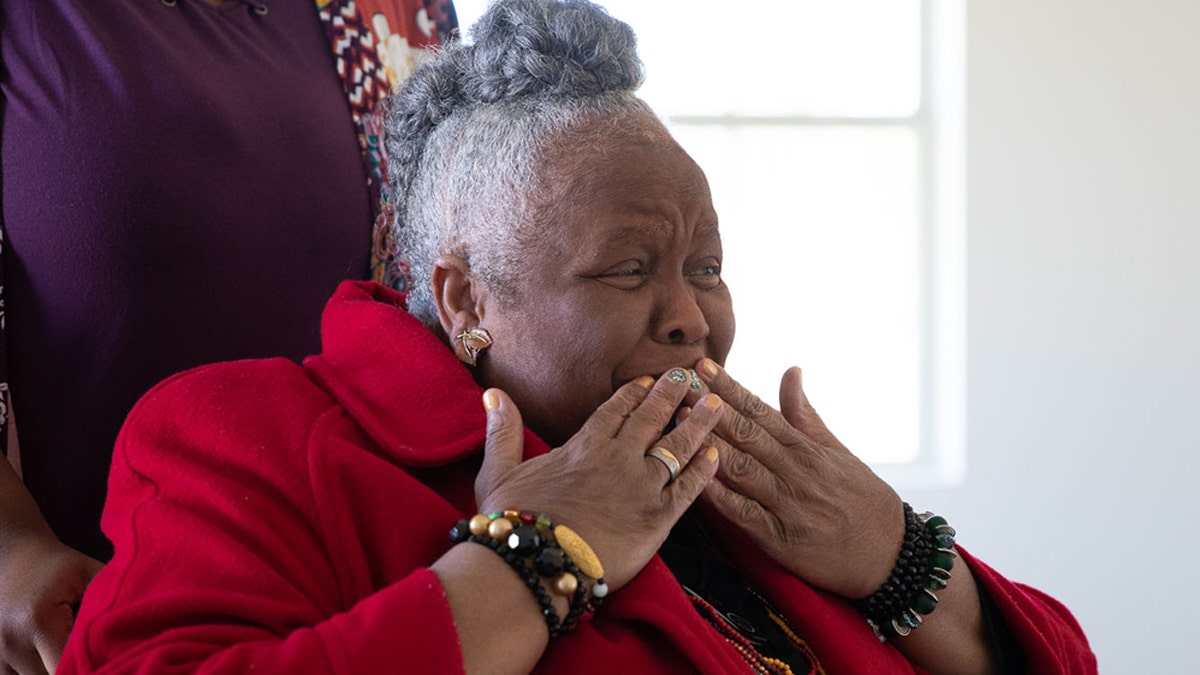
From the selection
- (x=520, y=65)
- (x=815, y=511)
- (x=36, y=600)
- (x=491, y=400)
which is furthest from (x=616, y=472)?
(x=36, y=600)

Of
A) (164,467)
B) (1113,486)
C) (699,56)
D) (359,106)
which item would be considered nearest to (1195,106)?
(1113,486)

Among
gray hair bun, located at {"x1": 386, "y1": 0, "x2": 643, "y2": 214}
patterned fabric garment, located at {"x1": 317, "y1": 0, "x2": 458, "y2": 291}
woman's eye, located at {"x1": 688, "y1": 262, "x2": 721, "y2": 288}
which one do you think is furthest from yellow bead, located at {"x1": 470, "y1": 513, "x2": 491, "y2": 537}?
patterned fabric garment, located at {"x1": 317, "y1": 0, "x2": 458, "y2": 291}

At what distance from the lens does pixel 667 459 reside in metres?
1.23

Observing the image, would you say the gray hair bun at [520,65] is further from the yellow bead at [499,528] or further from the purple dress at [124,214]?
the yellow bead at [499,528]

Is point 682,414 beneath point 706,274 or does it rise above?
beneath

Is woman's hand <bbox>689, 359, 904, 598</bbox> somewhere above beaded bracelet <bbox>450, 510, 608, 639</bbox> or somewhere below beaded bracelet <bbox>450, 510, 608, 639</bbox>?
below

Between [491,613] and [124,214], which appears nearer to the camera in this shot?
[491,613]

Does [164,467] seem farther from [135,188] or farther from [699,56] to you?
[699,56]

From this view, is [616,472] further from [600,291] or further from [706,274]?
[706,274]

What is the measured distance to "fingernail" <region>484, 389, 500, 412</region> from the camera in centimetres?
128

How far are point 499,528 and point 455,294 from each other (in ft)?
1.40

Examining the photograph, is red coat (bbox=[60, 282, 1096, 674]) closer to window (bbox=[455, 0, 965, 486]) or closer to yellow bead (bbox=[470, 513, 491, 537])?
yellow bead (bbox=[470, 513, 491, 537])

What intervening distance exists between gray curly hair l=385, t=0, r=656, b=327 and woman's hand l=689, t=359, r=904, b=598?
31cm

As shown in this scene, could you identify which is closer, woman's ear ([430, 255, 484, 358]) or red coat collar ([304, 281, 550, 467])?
red coat collar ([304, 281, 550, 467])
